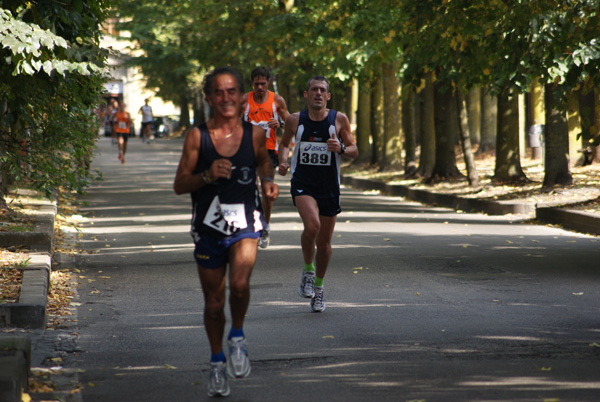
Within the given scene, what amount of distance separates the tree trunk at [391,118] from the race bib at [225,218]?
82.7 feet

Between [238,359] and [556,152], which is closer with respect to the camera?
[238,359]

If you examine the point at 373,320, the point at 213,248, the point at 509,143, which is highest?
the point at 213,248

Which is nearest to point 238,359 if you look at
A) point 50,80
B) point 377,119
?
point 50,80

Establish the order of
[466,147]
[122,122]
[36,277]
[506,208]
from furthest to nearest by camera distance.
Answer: [122,122], [466,147], [506,208], [36,277]

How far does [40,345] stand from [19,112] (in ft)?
14.8

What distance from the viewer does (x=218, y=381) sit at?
5.96 meters

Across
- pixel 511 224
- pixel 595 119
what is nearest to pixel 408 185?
pixel 595 119

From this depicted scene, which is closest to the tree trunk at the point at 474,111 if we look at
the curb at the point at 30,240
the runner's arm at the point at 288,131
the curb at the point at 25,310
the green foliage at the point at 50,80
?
the green foliage at the point at 50,80

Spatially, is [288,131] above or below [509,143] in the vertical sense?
above

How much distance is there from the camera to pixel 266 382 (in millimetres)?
6398

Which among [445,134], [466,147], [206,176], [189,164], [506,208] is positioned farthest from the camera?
[445,134]

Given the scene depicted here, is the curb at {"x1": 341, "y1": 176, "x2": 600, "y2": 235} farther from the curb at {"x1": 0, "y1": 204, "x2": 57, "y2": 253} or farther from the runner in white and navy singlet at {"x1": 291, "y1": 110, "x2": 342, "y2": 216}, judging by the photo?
the curb at {"x1": 0, "y1": 204, "x2": 57, "y2": 253}

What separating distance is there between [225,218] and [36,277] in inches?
157

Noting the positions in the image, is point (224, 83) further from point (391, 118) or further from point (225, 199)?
point (391, 118)
